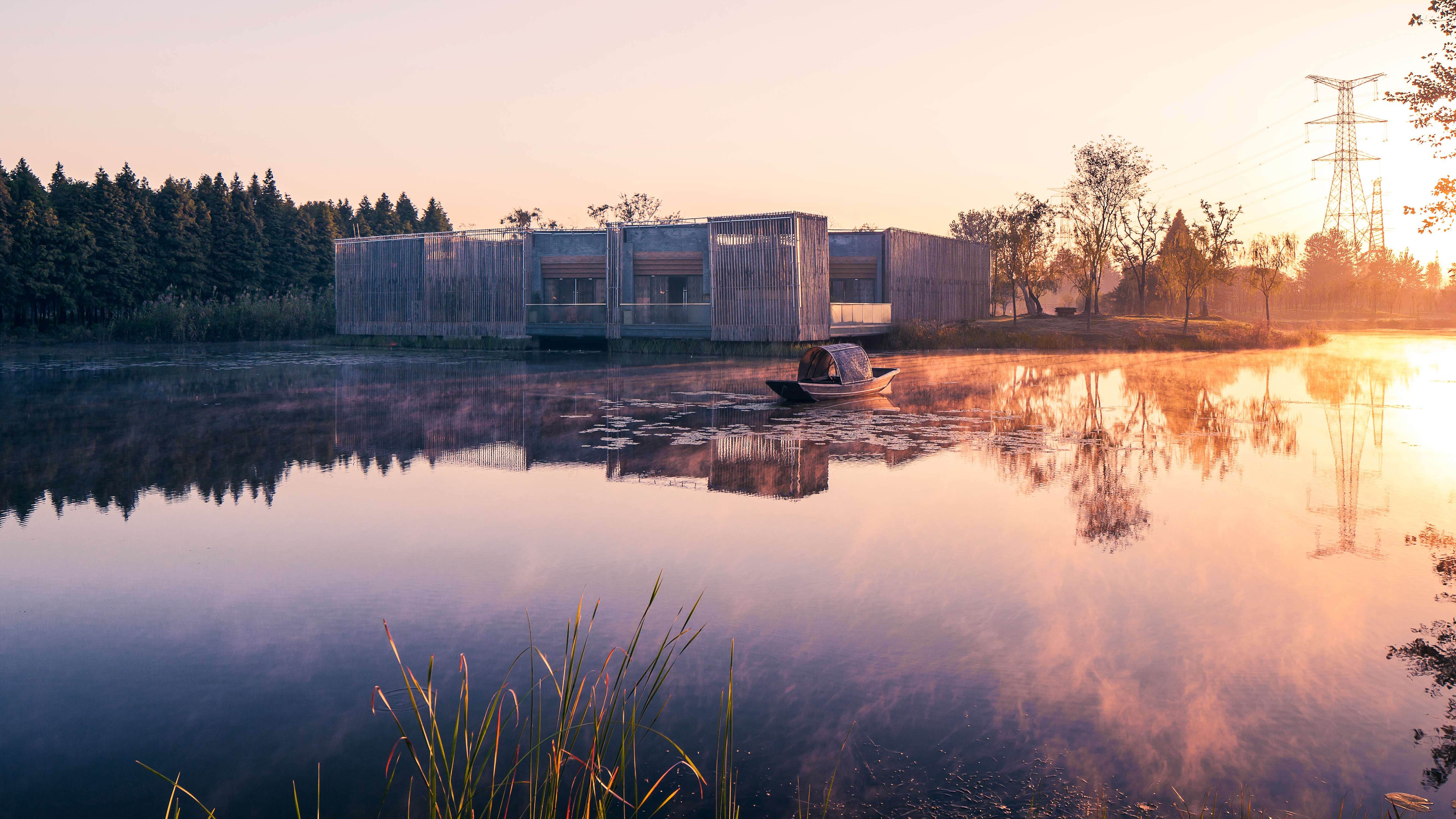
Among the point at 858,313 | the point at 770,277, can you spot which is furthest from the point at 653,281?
the point at 858,313

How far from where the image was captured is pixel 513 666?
18.6 ft

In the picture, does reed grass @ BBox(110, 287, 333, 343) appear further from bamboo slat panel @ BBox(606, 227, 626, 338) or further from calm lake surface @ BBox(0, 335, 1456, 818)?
calm lake surface @ BBox(0, 335, 1456, 818)

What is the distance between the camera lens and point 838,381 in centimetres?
2219

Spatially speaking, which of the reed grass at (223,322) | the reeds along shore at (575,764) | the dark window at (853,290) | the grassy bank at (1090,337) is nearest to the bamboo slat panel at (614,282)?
the dark window at (853,290)

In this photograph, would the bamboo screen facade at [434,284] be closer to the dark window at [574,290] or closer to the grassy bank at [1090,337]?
the dark window at [574,290]

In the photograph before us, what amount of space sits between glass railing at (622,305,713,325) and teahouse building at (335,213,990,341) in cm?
5

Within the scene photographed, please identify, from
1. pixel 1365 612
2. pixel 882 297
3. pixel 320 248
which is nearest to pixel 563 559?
pixel 1365 612

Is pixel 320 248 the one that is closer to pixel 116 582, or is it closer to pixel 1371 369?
pixel 1371 369

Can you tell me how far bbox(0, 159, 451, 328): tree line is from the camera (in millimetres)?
54188

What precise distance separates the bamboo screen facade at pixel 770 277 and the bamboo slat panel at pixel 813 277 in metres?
0.03

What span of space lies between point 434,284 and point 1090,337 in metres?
32.9

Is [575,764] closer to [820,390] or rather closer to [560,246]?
[820,390]

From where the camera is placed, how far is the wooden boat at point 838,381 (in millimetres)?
20500

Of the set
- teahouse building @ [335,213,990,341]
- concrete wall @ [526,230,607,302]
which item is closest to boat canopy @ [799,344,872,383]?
teahouse building @ [335,213,990,341]
